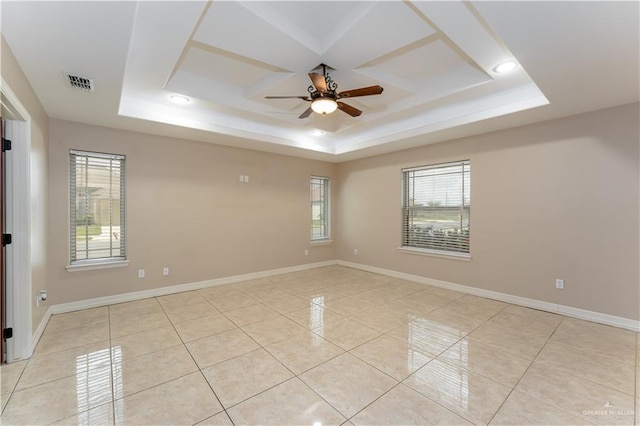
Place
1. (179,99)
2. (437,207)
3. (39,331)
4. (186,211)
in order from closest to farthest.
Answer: (39,331), (179,99), (186,211), (437,207)

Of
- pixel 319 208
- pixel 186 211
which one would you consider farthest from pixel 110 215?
pixel 319 208

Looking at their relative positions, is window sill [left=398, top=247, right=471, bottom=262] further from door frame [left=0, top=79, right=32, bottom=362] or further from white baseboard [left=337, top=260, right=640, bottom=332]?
door frame [left=0, top=79, right=32, bottom=362]

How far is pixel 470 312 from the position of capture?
11.8 feet

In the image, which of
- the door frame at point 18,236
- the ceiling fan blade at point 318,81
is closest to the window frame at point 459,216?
the ceiling fan blade at point 318,81

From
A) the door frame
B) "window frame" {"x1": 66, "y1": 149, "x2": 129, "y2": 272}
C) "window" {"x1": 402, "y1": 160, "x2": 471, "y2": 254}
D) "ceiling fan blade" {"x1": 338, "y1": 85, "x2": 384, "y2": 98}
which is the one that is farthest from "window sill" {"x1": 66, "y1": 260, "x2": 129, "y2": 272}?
"window" {"x1": 402, "y1": 160, "x2": 471, "y2": 254}

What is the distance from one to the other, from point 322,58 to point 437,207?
3.33 metres

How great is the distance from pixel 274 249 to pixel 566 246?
4.58 metres

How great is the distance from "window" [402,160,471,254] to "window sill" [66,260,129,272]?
4.69 metres

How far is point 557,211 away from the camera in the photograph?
11.8 feet

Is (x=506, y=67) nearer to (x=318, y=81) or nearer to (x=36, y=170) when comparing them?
(x=318, y=81)

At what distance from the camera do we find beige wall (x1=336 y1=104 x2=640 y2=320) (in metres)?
3.14

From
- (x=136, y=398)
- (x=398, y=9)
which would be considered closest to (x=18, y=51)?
(x=136, y=398)

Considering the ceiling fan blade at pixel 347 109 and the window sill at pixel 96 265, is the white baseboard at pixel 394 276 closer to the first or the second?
the window sill at pixel 96 265

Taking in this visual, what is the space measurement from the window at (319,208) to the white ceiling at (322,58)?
231cm
